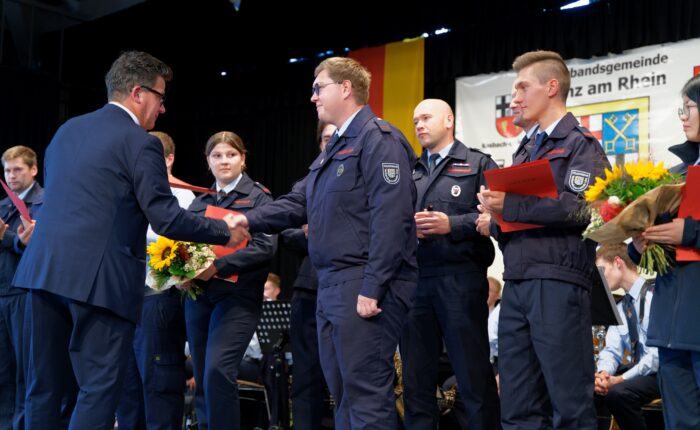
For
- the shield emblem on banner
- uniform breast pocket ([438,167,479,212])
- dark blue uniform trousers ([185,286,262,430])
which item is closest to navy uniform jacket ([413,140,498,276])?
uniform breast pocket ([438,167,479,212])

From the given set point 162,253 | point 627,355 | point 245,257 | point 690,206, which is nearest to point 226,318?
point 245,257

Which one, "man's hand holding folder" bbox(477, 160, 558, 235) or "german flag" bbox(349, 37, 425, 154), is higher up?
"german flag" bbox(349, 37, 425, 154)

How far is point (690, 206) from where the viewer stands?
10.3ft

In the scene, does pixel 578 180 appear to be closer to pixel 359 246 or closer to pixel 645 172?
pixel 645 172

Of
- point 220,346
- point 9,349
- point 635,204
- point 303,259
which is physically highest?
point 635,204

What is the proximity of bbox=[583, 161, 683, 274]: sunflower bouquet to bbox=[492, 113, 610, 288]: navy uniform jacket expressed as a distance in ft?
0.66

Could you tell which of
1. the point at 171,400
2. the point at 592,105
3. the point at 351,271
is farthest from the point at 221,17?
the point at 351,271

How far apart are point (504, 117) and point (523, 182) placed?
514cm

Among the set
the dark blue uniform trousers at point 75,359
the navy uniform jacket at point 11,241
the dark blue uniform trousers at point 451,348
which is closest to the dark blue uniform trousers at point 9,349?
the navy uniform jacket at point 11,241

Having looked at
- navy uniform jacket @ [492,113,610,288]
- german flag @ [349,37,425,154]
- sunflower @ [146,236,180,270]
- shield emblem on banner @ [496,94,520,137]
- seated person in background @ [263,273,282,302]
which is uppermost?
german flag @ [349,37,425,154]

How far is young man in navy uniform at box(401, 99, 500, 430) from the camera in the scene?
4.22 m

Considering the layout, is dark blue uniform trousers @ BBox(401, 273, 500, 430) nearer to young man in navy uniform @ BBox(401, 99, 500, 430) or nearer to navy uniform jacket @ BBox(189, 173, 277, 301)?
young man in navy uniform @ BBox(401, 99, 500, 430)

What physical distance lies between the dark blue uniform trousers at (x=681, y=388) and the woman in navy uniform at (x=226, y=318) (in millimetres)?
2424

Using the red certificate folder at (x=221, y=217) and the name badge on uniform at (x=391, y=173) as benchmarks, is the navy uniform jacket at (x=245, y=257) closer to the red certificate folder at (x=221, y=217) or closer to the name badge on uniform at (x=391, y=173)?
the red certificate folder at (x=221, y=217)
